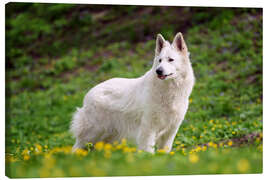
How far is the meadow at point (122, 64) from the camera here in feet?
23.9

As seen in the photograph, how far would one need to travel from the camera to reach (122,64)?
11.4 m

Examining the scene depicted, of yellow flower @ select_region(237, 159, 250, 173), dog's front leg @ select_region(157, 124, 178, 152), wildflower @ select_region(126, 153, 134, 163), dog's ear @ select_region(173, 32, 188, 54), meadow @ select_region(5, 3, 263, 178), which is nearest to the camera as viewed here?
wildflower @ select_region(126, 153, 134, 163)

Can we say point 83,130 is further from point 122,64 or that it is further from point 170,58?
point 122,64

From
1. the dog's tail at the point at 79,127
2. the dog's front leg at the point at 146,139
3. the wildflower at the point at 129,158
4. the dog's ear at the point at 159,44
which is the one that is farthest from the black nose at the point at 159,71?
the dog's tail at the point at 79,127

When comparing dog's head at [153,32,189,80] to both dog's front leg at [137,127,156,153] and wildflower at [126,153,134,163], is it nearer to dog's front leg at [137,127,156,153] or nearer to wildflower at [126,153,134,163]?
dog's front leg at [137,127,156,153]

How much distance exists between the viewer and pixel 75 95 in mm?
10867

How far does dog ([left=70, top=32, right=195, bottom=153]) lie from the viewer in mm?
5141

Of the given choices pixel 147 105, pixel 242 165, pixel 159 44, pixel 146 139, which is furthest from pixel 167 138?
pixel 242 165

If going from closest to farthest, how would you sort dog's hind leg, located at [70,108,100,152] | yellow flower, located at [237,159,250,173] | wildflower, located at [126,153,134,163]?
1. wildflower, located at [126,153,134,163]
2. yellow flower, located at [237,159,250,173]
3. dog's hind leg, located at [70,108,100,152]

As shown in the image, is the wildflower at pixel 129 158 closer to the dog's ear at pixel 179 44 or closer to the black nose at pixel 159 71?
the black nose at pixel 159 71

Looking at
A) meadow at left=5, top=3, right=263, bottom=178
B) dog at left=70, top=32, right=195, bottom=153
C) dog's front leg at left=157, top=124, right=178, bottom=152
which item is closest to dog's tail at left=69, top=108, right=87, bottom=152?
dog at left=70, top=32, right=195, bottom=153

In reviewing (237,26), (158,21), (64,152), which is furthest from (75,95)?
(64,152)
